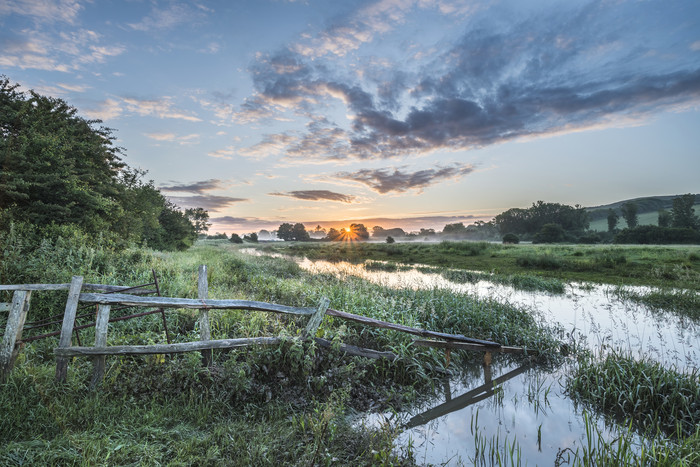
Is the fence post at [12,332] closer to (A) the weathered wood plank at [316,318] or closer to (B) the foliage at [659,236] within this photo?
(A) the weathered wood plank at [316,318]

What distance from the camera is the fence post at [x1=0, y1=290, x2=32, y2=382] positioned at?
5.19m

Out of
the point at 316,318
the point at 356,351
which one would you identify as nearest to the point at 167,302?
the point at 316,318

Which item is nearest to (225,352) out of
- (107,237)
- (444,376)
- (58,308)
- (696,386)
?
(444,376)

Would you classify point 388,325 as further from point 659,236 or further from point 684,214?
point 684,214

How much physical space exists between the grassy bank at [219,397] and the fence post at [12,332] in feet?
0.62

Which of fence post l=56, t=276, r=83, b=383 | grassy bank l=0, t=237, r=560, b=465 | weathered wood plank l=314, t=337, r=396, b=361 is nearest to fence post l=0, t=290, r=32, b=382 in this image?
grassy bank l=0, t=237, r=560, b=465

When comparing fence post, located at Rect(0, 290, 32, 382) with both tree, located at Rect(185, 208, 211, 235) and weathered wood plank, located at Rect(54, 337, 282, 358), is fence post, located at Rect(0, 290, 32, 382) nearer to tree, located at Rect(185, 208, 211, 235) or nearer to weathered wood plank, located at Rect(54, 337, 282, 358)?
weathered wood plank, located at Rect(54, 337, 282, 358)

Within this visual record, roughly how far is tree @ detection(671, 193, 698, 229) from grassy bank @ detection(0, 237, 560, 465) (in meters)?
78.9

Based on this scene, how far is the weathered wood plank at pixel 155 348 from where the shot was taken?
526 centimetres

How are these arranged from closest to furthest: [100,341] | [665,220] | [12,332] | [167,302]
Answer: [12,332]
[100,341]
[167,302]
[665,220]

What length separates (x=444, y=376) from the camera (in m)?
7.85

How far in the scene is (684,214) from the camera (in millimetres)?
63500

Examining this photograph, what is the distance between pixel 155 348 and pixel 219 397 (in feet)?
4.77

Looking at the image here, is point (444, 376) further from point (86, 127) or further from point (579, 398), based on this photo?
point (86, 127)
